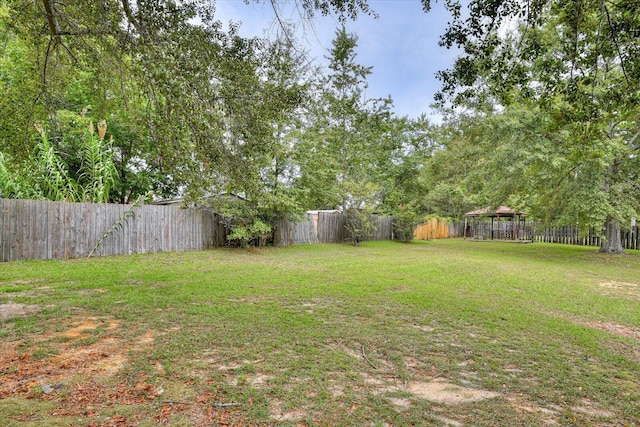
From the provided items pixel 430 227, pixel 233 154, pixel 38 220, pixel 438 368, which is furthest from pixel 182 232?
pixel 430 227

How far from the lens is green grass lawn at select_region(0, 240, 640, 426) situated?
87.3 inches

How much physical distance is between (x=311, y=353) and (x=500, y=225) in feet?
79.3

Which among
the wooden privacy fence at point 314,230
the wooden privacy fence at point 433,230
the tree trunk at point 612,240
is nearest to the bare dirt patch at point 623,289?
the tree trunk at point 612,240

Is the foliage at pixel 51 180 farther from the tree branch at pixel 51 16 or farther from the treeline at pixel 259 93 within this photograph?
the tree branch at pixel 51 16

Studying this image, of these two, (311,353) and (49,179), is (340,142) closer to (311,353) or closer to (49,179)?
(49,179)

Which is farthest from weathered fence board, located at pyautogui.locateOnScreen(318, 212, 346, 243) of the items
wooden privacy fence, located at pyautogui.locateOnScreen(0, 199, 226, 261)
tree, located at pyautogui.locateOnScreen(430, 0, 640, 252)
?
tree, located at pyautogui.locateOnScreen(430, 0, 640, 252)

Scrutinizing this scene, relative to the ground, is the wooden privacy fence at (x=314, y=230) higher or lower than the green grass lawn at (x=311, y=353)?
higher

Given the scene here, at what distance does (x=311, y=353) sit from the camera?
10.3 feet

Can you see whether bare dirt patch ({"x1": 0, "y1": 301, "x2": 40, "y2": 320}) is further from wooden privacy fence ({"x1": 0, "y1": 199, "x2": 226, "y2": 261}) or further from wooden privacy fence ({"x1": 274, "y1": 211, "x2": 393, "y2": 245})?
wooden privacy fence ({"x1": 274, "y1": 211, "x2": 393, "y2": 245})

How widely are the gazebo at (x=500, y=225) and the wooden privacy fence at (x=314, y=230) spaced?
28.6ft

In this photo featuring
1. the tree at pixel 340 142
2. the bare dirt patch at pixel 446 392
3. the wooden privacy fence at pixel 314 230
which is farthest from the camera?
the wooden privacy fence at pixel 314 230

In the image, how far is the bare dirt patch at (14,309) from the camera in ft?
13.3

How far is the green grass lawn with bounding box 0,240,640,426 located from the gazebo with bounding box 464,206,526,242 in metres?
16.7

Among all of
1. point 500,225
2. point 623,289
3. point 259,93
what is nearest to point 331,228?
point 623,289
